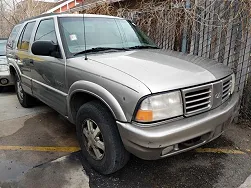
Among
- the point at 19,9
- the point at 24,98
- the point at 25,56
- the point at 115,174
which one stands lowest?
the point at 115,174

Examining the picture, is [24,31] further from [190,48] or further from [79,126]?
[190,48]

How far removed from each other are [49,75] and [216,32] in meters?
2.95

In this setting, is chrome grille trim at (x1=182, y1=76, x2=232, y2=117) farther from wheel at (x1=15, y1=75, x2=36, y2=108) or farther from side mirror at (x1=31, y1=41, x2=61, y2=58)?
wheel at (x1=15, y1=75, x2=36, y2=108)

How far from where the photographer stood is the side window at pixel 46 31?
3.29 m

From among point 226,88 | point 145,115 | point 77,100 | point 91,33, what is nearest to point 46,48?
point 91,33

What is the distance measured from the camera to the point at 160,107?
2.09 m

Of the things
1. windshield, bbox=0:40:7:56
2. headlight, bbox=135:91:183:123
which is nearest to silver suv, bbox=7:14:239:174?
headlight, bbox=135:91:183:123

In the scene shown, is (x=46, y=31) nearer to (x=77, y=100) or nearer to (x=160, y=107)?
(x=77, y=100)

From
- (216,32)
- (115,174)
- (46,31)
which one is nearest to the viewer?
(115,174)

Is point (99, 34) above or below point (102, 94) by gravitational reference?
above

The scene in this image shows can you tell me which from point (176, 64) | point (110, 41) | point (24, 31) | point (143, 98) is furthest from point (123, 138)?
point (24, 31)

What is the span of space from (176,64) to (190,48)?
2198 millimetres

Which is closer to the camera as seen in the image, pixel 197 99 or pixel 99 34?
pixel 197 99

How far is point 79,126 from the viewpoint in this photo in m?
2.82
